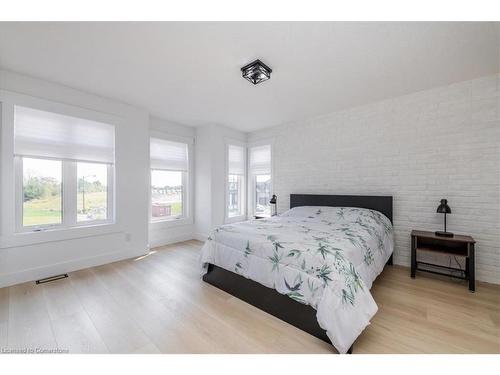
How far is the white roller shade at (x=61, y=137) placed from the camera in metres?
2.43

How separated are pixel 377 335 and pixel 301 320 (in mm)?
568

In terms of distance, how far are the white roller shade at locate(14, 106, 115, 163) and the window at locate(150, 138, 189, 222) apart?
2.74 feet

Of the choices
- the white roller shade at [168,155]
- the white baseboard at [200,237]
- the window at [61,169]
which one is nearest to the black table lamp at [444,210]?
the white baseboard at [200,237]

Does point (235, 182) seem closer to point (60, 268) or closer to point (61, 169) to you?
point (61, 169)

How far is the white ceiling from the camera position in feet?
5.42

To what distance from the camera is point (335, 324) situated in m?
1.33

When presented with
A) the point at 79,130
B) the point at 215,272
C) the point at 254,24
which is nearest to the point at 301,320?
the point at 215,272

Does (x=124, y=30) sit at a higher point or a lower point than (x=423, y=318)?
higher

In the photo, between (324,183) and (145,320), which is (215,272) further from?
(324,183)

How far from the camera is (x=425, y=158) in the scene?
2.73m

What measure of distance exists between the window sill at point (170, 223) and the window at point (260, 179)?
→ 59.5 inches

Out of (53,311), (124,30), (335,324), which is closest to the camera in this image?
(335,324)
